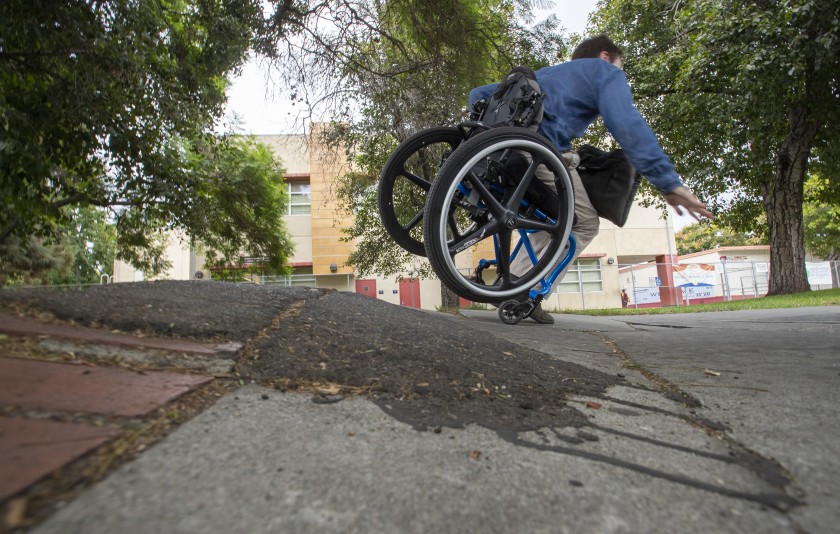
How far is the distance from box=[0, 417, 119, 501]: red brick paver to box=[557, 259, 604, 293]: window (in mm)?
27974

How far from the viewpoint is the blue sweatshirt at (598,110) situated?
2623mm

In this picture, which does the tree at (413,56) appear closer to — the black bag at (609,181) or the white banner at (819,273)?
the black bag at (609,181)

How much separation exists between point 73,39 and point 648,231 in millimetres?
29023

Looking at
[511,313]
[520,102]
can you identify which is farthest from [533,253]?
[511,313]

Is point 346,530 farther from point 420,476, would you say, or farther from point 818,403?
point 818,403

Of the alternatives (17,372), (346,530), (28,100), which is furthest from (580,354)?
(28,100)

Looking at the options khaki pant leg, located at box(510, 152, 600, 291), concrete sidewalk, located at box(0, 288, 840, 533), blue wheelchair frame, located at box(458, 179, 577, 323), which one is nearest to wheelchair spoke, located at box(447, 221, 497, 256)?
blue wheelchair frame, located at box(458, 179, 577, 323)

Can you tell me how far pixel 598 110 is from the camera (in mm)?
2979

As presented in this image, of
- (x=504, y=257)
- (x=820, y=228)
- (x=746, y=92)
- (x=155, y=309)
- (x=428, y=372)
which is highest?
(x=820, y=228)

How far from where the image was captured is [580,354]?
2.98m

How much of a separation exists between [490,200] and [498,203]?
0.06 meters

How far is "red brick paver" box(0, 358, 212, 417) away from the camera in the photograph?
1.14 m

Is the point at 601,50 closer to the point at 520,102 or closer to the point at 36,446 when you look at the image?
the point at 520,102

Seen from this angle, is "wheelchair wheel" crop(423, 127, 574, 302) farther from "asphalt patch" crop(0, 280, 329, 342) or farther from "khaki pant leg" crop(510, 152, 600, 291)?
"asphalt patch" crop(0, 280, 329, 342)
